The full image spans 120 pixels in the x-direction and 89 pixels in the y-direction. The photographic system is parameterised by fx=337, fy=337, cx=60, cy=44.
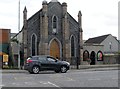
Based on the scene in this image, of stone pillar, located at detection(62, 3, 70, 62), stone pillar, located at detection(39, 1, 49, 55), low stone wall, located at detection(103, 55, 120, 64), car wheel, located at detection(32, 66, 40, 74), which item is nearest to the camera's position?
car wheel, located at detection(32, 66, 40, 74)

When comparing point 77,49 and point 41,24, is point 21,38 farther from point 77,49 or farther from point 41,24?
point 77,49

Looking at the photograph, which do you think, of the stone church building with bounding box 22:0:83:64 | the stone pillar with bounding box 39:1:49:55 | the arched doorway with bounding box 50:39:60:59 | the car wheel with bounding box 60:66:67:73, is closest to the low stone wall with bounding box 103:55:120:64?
the stone church building with bounding box 22:0:83:64

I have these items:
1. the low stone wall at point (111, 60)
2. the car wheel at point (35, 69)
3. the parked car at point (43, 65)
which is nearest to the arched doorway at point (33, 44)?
the low stone wall at point (111, 60)

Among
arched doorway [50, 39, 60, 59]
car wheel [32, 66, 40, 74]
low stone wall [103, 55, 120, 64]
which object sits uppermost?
arched doorway [50, 39, 60, 59]

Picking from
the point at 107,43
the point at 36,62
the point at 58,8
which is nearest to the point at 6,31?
the point at 58,8

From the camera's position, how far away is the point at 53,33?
5047cm

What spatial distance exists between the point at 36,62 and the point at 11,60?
705 inches

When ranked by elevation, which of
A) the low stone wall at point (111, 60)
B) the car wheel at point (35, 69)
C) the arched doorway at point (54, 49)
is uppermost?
the arched doorway at point (54, 49)

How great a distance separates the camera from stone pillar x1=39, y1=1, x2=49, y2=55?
161 feet

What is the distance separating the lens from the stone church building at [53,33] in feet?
162

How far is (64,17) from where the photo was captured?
1978 inches

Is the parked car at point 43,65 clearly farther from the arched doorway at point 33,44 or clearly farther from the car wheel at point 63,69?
the arched doorway at point 33,44

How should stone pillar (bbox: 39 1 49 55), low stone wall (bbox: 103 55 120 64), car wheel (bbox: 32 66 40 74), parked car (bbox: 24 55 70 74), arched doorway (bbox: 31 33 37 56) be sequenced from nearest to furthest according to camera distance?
car wheel (bbox: 32 66 40 74) < parked car (bbox: 24 55 70 74) < stone pillar (bbox: 39 1 49 55) < arched doorway (bbox: 31 33 37 56) < low stone wall (bbox: 103 55 120 64)

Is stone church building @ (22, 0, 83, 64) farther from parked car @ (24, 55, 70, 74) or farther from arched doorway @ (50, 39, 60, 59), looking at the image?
parked car @ (24, 55, 70, 74)
